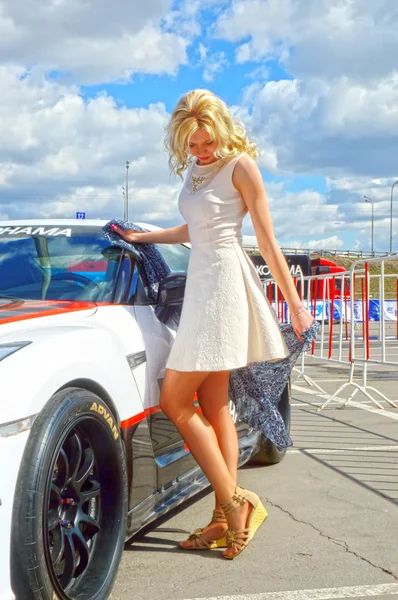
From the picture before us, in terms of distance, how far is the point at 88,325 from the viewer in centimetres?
315

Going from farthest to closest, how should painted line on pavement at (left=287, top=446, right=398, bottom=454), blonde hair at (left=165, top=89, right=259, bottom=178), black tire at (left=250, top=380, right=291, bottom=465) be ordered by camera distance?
painted line on pavement at (left=287, top=446, right=398, bottom=454)
black tire at (left=250, top=380, right=291, bottom=465)
blonde hair at (left=165, top=89, right=259, bottom=178)

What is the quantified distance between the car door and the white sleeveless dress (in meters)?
0.11

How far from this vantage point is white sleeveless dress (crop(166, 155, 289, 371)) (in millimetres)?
3459

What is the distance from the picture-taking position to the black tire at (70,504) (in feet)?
7.72

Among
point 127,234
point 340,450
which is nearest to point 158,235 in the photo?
point 127,234

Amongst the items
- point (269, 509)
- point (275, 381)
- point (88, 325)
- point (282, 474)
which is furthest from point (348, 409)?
point (88, 325)

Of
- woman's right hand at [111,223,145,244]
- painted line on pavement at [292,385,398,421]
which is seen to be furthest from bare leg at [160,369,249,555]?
painted line on pavement at [292,385,398,421]

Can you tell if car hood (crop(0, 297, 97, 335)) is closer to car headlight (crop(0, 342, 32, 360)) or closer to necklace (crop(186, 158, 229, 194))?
car headlight (crop(0, 342, 32, 360))

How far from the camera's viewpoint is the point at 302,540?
3.78 meters

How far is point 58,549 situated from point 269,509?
193 centimetres

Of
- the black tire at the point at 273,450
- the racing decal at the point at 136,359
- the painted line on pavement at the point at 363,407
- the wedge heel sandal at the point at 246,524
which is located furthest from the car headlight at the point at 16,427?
the painted line on pavement at the point at 363,407

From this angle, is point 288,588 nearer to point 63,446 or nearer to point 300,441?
point 63,446

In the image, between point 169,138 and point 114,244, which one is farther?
point 114,244

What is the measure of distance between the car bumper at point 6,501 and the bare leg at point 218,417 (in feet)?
4.74
